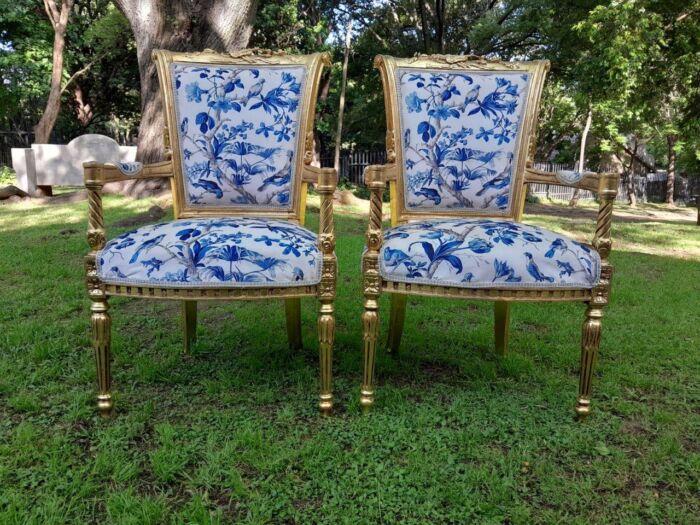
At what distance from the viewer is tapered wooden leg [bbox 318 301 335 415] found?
184 centimetres

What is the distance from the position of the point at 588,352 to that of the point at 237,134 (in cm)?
162

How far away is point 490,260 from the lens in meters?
1.72

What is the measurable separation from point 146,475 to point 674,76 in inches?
345

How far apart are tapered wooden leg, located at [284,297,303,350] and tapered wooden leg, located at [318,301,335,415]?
1.69ft

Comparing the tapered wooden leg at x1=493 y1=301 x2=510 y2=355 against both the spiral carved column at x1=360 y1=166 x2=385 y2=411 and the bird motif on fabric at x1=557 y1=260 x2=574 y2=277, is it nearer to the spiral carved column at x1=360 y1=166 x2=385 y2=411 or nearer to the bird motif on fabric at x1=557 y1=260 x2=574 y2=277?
the bird motif on fabric at x1=557 y1=260 x2=574 y2=277

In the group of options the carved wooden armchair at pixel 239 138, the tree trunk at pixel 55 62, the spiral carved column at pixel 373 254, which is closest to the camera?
the spiral carved column at pixel 373 254

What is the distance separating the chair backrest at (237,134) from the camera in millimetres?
2262

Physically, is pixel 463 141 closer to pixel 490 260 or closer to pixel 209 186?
pixel 490 260

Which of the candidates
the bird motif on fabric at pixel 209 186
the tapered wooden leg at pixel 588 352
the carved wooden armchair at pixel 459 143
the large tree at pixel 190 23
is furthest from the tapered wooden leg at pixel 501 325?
the large tree at pixel 190 23

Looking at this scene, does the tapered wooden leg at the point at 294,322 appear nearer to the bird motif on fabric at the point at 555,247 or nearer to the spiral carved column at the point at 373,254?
the spiral carved column at the point at 373,254

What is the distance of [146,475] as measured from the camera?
155 centimetres

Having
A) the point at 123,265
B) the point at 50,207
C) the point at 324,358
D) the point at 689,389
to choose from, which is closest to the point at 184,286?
the point at 123,265

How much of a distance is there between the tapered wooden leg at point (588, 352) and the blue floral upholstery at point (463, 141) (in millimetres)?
638

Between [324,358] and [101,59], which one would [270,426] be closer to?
[324,358]
